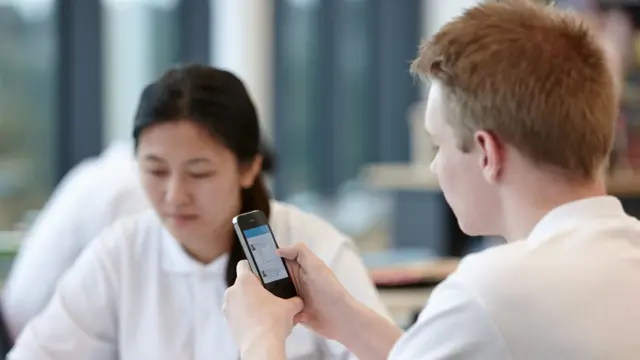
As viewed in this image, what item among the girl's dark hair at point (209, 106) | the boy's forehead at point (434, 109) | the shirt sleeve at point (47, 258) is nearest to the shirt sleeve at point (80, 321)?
the girl's dark hair at point (209, 106)

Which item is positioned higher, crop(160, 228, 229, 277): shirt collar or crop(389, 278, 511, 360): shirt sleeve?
crop(389, 278, 511, 360): shirt sleeve

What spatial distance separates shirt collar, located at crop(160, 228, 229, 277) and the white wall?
245 cm

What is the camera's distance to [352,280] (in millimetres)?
1486

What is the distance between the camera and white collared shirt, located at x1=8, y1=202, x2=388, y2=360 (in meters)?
1.46

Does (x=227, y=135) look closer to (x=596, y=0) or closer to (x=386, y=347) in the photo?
(x=386, y=347)

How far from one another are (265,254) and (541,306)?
456 mm

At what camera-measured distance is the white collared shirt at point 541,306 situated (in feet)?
2.77

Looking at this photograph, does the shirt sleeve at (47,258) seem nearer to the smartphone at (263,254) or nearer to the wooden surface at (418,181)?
the smartphone at (263,254)

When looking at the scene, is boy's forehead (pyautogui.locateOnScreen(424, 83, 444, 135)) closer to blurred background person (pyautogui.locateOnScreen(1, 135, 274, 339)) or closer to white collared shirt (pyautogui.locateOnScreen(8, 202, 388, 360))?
white collared shirt (pyautogui.locateOnScreen(8, 202, 388, 360))

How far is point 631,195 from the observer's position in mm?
3613

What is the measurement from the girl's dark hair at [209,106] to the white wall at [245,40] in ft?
8.08

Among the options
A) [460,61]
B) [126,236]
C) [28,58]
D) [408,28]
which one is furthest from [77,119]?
[460,61]

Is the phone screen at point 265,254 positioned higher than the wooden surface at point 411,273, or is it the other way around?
the phone screen at point 265,254

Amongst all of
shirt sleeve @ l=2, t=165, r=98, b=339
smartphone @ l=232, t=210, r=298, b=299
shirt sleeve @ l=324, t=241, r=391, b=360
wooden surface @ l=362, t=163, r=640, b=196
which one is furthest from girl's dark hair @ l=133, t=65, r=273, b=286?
wooden surface @ l=362, t=163, r=640, b=196
